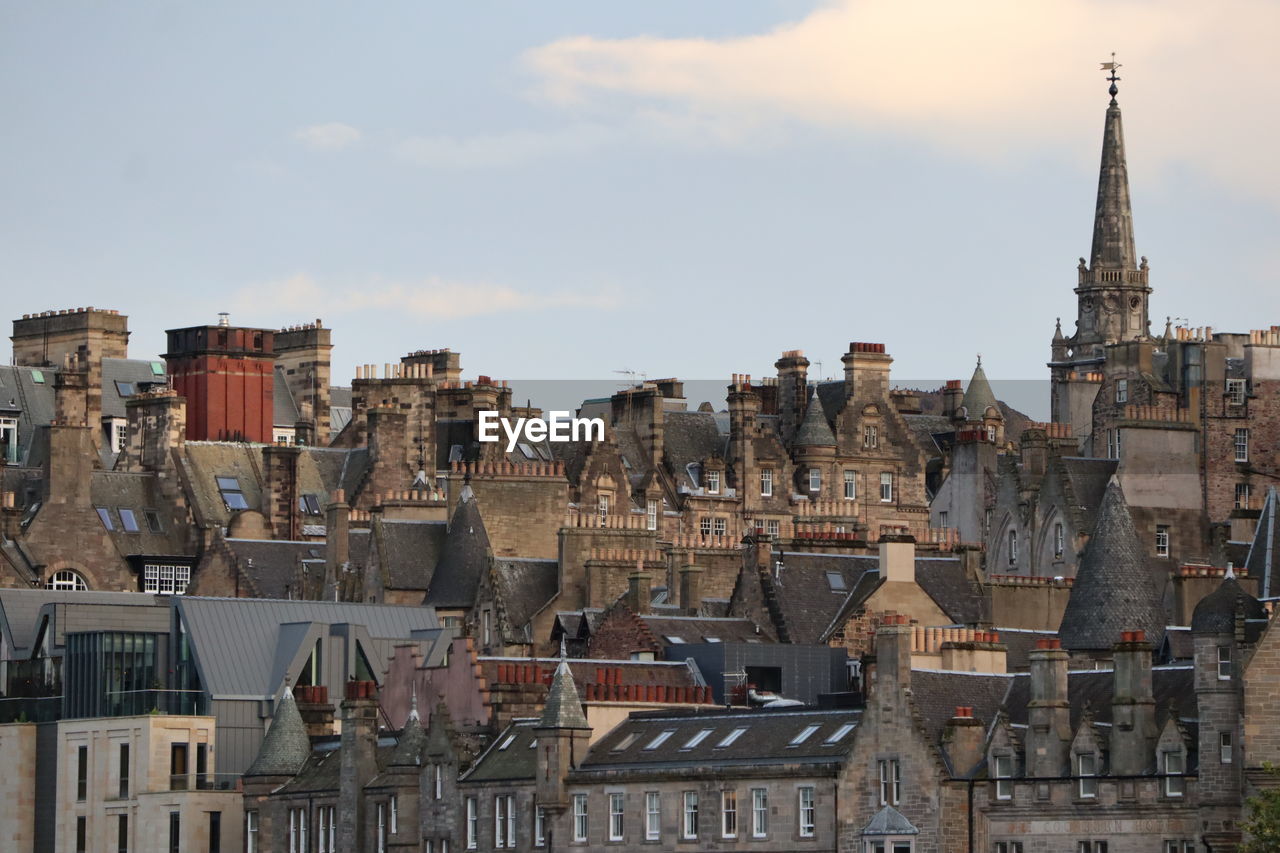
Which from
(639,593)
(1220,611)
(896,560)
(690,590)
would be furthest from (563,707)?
(690,590)

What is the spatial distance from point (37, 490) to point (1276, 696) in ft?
230

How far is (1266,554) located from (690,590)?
20514 mm

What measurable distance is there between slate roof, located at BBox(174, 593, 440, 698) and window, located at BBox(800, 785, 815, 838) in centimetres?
2210

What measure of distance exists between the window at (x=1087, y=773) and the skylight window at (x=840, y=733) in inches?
249

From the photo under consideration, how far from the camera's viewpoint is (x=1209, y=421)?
14112 cm

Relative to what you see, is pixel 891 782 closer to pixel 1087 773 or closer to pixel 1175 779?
pixel 1087 773

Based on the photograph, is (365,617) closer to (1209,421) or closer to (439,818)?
(439,818)

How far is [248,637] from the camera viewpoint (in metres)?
112

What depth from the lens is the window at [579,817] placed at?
9600cm

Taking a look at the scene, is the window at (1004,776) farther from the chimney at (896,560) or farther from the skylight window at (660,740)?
the chimney at (896,560)

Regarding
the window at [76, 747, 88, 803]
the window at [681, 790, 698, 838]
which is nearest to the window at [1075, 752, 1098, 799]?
the window at [681, 790, 698, 838]

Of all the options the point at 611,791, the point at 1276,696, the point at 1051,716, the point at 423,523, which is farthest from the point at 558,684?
the point at 423,523

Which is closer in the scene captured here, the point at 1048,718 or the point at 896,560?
the point at 1048,718

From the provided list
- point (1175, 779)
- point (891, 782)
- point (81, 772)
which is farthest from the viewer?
point (81, 772)
